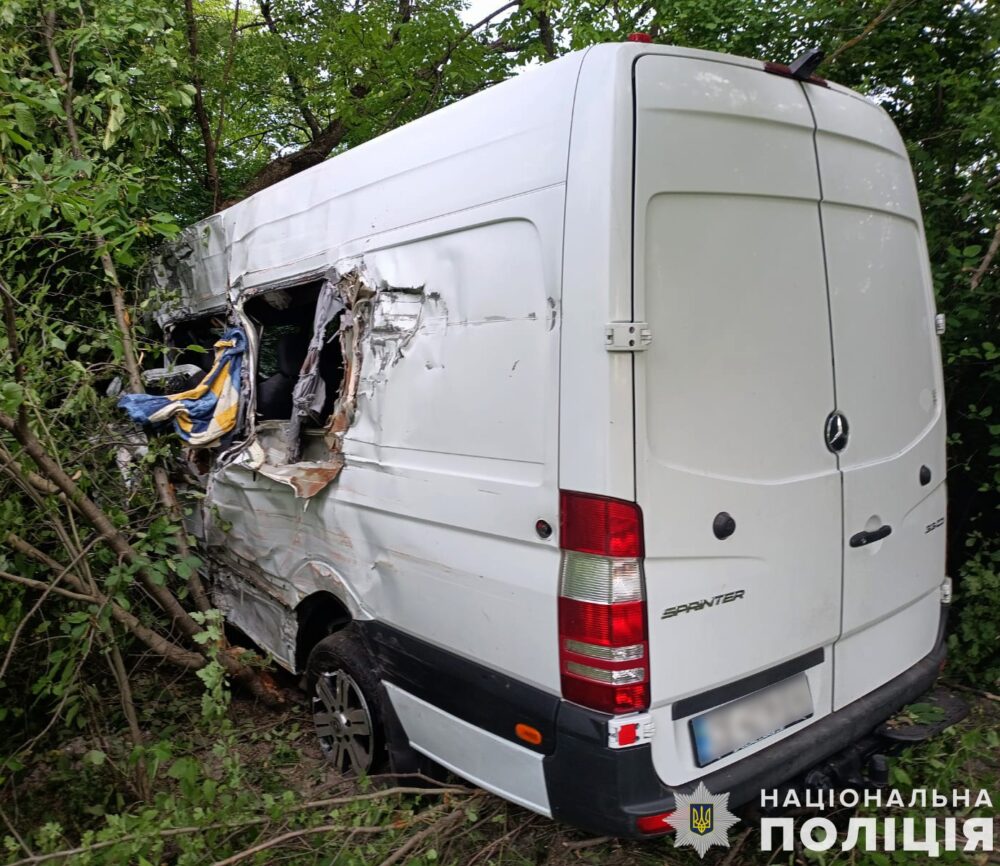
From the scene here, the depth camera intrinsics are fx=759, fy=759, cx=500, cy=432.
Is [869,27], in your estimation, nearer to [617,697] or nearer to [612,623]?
[612,623]

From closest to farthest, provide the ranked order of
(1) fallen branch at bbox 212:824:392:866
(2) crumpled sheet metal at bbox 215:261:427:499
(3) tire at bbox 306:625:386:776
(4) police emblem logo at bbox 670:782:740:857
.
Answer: (4) police emblem logo at bbox 670:782:740:857 < (1) fallen branch at bbox 212:824:392:866 < (2) crumpled sheet metal at bbox 215:261:427:499 < (3) tire at bbox 306:625:386:776

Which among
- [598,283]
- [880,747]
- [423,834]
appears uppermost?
[598,283]

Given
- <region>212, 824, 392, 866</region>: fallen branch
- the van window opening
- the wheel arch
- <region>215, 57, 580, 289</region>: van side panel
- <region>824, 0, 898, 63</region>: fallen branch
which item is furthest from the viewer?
<region>824, 0, 898, 63</region>: fallen branch

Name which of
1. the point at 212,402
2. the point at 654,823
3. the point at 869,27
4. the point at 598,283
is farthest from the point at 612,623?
the point at 869,27

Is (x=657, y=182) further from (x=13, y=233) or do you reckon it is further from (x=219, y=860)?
(x=13, y=233)

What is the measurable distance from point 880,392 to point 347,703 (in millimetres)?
2431

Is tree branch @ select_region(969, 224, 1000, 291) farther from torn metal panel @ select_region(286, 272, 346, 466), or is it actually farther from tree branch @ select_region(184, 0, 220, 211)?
tree branch @ select_region(184, 0, 220, 211)

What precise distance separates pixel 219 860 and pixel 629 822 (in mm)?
1428

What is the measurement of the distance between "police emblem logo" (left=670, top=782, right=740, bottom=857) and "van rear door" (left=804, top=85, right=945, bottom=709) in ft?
2.04

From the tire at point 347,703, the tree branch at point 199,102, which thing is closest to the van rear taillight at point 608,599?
the tire at point 347,703

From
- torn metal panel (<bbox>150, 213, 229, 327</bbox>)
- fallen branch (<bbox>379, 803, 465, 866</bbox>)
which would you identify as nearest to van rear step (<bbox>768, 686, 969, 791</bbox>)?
fallen branch (<bbox>379, 803, 465, 866</bbox>)

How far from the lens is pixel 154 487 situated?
3.94 m

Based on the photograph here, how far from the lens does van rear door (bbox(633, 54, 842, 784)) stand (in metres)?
2.12

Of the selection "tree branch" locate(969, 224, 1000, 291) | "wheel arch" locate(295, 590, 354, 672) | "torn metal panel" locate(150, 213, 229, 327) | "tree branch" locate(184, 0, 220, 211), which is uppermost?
"tree branch" locate(184, 0, 220, 211)
